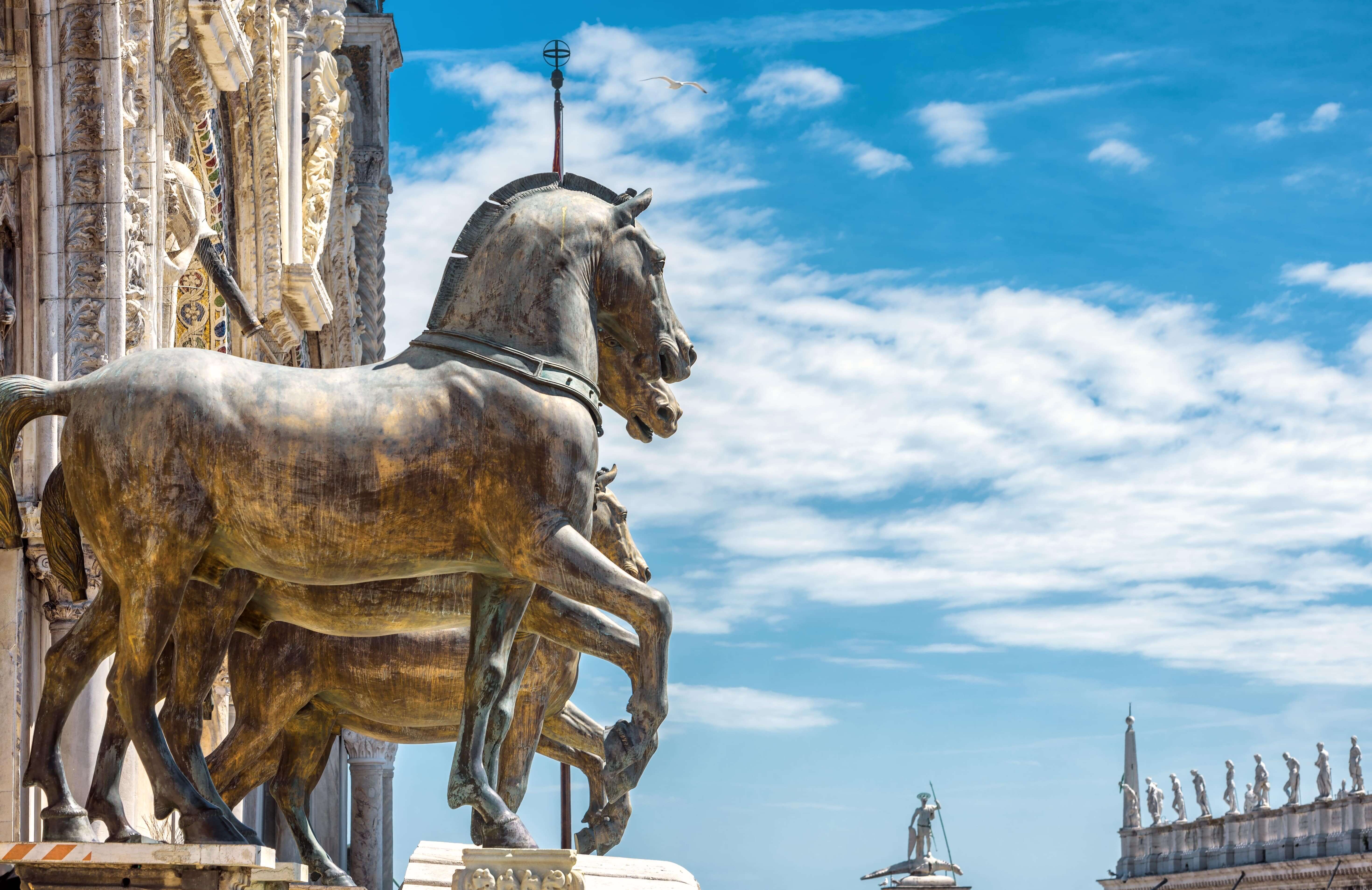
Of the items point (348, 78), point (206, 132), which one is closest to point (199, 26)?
point (206, 132)

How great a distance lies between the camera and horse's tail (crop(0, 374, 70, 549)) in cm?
742

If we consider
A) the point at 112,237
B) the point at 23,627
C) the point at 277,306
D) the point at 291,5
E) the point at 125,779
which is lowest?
the point at 125,779

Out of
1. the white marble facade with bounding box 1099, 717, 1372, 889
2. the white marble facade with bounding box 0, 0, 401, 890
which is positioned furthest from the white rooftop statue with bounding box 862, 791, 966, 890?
the white marble facade with bounding box 0, 0, 401, 890

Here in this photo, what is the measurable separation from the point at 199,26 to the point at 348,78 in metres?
11.2

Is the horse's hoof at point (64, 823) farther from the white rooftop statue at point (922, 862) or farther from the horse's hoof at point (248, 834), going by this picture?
the white rooftop statue at point (922, 862)

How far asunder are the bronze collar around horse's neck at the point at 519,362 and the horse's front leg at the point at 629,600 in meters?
0.58

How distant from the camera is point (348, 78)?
1004 inches

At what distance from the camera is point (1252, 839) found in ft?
279

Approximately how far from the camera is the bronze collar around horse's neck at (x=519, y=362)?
748 cm

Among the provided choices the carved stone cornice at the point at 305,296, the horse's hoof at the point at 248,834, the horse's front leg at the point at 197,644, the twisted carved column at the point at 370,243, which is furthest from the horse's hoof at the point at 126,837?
the twisted carved column at the point at 370,243

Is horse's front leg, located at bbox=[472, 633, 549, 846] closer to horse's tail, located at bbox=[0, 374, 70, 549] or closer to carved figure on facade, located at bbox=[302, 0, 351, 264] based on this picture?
horse's tail, located at bbox=[0, 374, 70, 549]

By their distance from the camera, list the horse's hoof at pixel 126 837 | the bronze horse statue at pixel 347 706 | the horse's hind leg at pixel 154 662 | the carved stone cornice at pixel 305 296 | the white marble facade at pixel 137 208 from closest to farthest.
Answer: the horse's hoof at pixel 126 837
the horse's hind leg at pixel 154 662
the bronze horse statue at pixel 347 706
the white marble facade at pixel 137 208
the carved stone cornice at pixel 305 296

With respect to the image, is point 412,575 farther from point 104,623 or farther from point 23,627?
point 23,627

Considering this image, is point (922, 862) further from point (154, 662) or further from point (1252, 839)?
point (154, 662)
